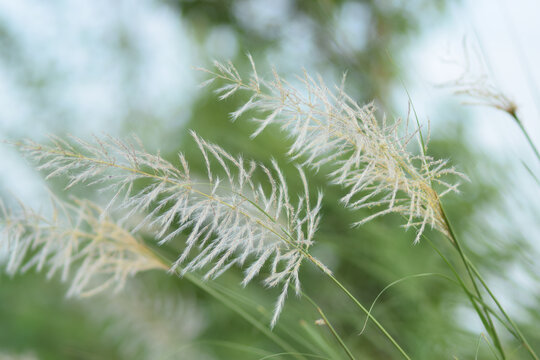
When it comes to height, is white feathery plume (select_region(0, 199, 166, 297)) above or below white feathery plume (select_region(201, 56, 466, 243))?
below

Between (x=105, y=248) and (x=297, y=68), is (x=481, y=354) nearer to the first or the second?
(x=105, y=248)

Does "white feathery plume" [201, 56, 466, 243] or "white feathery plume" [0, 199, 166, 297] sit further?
"white feathery plume" [0, 199, 166, 297]

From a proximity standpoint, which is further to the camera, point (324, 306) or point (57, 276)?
point (57, 276)

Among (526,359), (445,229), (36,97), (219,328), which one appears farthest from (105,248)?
(36,97)

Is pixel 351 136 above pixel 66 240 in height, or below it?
above

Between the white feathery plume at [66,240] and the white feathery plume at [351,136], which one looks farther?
the white feathery plume at [66,240]

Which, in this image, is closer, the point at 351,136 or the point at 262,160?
the point at 351,136

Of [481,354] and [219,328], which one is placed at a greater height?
[481,354]

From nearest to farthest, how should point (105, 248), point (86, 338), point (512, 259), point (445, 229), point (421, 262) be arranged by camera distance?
point (445, 229) < point (105, 248) < point (512, 259) < point (421, 262) < point (86, 338)

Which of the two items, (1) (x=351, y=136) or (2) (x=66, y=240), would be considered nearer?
(1) (x=351, y=136)

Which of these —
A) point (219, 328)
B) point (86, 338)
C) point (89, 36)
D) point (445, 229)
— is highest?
point (445, 229)

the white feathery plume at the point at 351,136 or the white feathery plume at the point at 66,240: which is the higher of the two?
the white feathery plume at the point at 351,136
